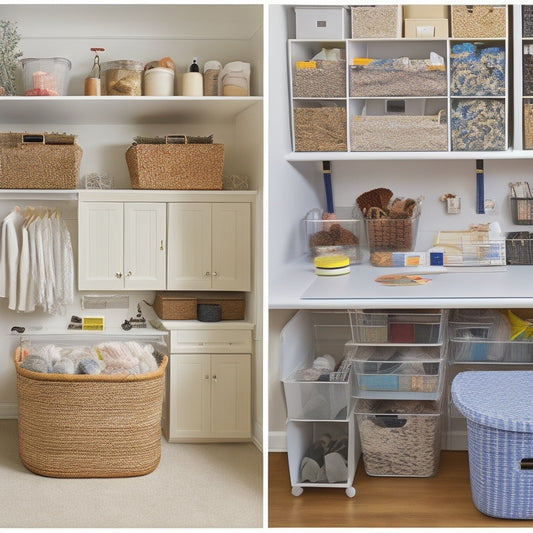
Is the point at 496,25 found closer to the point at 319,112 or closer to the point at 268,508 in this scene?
the point at 319,112

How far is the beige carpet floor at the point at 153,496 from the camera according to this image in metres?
2.82

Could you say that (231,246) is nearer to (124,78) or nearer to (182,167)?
(182,167)

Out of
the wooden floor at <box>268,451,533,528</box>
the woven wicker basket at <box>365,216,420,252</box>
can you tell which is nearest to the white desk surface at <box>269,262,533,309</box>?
the woven wicker basket at <box>365,216,420,252</box>

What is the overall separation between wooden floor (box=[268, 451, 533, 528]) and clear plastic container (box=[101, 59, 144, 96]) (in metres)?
1.85

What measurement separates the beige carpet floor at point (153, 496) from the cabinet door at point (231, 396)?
15 centimetres

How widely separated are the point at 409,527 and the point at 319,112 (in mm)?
1599

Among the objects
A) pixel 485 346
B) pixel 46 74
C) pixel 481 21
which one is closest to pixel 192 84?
pixel 46 74

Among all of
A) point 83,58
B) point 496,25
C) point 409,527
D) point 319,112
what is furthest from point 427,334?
point 83,58

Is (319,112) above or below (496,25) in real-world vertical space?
below

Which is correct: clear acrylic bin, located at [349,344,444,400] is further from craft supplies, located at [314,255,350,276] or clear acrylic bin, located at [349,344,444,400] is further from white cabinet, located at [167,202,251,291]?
white cabinet, located at [167,202,251,291]

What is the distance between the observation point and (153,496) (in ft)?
9.92

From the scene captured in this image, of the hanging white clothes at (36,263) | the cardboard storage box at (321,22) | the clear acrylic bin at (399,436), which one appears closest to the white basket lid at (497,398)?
the clear acrylic bin at (399,436)

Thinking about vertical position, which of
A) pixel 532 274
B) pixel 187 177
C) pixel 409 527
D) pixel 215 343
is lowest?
pixel 409 527

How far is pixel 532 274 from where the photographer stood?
9.32 ft
